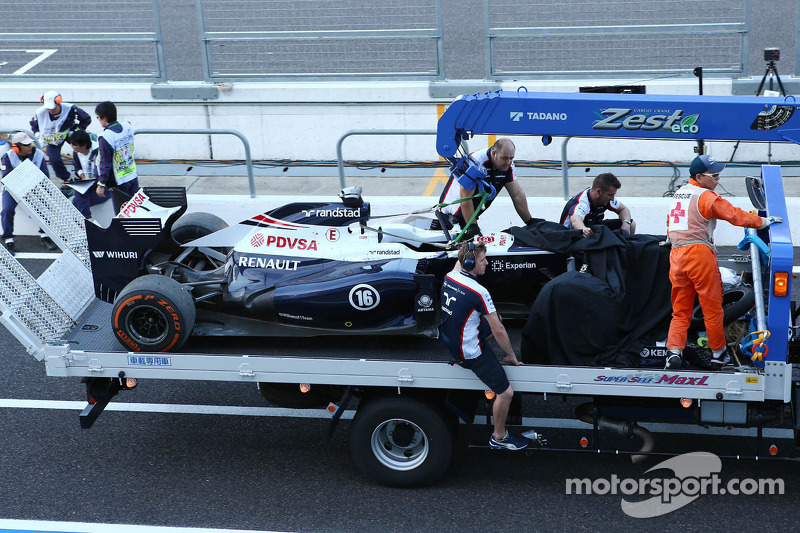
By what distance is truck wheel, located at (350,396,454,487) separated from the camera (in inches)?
246

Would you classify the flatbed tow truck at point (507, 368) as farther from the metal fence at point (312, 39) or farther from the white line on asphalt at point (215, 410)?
the metal fence at point (312, 39)

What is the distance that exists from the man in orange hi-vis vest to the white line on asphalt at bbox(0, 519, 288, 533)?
3.23 metres

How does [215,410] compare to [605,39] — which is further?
[605,39]

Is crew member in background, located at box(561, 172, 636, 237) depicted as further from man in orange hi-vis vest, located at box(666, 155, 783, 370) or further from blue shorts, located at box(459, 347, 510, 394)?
blue shorts, located at box(459, 347, 510, 394)

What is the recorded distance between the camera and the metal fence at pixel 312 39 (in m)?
12.5

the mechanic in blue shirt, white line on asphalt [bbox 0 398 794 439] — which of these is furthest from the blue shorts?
white line on asphalt [bbox 0 398 794 439]

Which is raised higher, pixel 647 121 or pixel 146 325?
pixel 647 121

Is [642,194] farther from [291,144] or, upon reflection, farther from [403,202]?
[291,144]

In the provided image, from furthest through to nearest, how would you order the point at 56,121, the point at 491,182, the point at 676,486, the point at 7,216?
the point at 56,121
the point at 7,216
the point at 491,182
the point at 676,486

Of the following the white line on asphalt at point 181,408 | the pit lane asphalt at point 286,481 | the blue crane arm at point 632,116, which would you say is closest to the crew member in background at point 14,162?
the white line on asphalt at point 181,408

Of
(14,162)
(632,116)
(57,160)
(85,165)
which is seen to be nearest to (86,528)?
(632,116)

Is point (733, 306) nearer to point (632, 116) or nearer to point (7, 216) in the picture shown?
point (632, 116)

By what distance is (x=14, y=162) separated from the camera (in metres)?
10.8

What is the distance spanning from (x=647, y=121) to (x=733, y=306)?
4.96 ft
